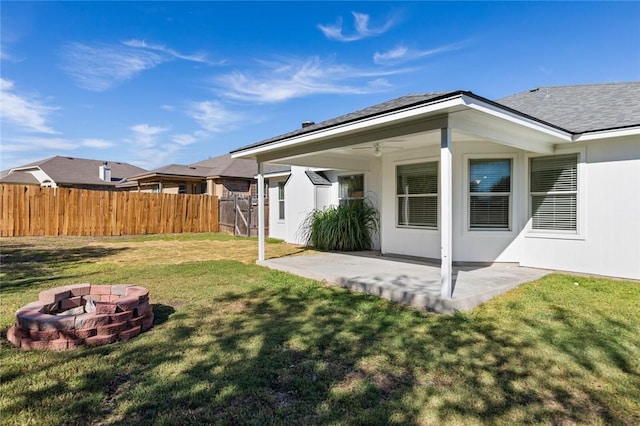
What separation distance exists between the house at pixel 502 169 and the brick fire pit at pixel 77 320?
12.5 feet

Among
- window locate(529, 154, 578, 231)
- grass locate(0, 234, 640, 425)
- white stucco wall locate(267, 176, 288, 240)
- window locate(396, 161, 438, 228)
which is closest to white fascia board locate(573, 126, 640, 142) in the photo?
window locate(529, 154, 578, 231)

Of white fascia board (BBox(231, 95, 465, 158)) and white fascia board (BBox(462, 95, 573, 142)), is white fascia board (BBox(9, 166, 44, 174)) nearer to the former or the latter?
white fascia board (BBox(231, 95, 465, 158))

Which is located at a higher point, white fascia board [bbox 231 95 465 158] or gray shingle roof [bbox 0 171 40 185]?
gray shingle roof [bbox 0 171 40 185]

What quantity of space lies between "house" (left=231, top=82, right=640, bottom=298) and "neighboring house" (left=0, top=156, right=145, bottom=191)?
74.3 ft

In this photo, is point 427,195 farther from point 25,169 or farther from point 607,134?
point 25,169

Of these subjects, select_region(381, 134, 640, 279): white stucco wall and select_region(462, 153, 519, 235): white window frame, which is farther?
select_region(462, 153, 519, 235): white window frame

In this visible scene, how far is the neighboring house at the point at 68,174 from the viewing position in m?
24.8

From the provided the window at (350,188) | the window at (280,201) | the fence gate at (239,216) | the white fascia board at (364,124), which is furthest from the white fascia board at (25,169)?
the white fascia board at (364,124)

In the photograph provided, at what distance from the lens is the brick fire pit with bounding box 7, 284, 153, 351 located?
3.45 metres

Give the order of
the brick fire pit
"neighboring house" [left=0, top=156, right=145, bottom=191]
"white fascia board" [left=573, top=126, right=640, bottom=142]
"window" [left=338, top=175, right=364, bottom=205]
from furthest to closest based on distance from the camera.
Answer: "neighboring house" [left=0, top=156, right=145, bottom=191]
"window" [left=338, top=175, right=364, bottom=205]
"white fascia board" [left=573, top=126, right=640, bottom=142]
the brick fire pit

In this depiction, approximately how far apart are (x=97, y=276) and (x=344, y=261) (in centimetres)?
503

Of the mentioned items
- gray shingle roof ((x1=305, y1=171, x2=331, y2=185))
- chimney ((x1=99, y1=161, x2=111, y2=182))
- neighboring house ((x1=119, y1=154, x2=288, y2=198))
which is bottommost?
gray shingle roof ((x1=305, y1=171, x2=331, y2=185))

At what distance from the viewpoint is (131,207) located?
16391 mm

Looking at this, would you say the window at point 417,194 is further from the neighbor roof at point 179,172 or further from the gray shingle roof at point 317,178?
the neighbor roof at point 179,172
